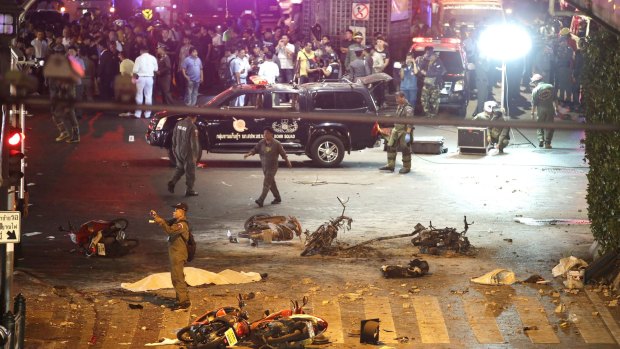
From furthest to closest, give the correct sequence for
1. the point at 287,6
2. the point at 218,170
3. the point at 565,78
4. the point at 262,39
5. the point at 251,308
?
the point at 287,6, the point at 262,39, the point at 565,78, the point at 218,170, the point at 251,308

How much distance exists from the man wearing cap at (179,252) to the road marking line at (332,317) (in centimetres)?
188

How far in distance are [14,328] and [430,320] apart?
5.75 metres

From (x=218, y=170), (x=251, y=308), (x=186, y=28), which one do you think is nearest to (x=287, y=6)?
(x=186, y=28)

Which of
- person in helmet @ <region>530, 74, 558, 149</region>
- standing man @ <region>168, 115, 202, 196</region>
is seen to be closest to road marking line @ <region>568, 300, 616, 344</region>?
standing man @ <region>168, 115, 202, 196</region>

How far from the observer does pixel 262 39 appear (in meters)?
46.0

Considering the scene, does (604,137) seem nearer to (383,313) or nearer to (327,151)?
(383,313)

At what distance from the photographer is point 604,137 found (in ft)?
61.7

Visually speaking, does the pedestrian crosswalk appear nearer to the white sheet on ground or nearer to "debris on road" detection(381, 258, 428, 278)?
the white sheet on ground

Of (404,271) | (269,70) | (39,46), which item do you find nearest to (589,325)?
(404,271)

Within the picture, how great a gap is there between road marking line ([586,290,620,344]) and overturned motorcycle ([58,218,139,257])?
7626 millimetres

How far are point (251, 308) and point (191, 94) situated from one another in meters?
21.6

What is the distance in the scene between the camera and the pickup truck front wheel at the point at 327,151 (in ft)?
95.5

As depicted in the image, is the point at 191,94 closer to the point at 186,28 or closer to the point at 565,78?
the point at 186,28

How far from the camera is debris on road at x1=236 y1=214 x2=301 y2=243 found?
70.0ft
